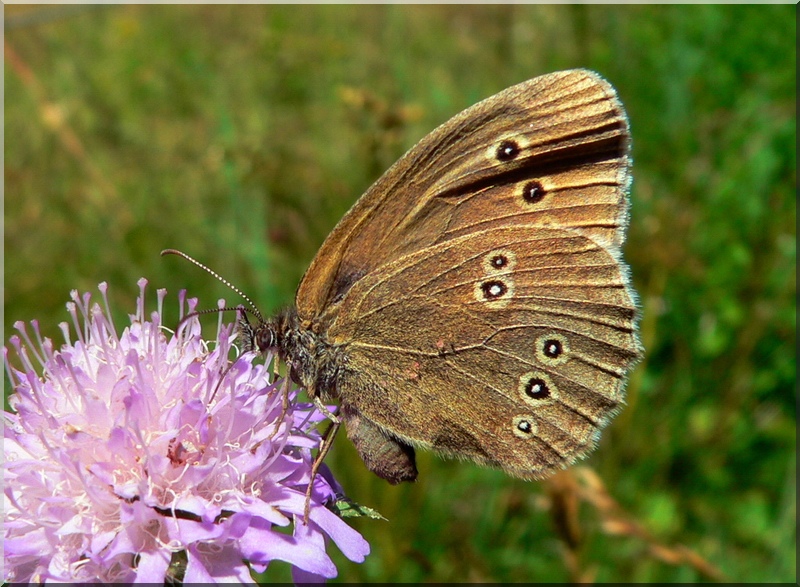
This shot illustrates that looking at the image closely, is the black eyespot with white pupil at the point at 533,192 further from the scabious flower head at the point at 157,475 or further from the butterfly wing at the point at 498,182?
the scabious flower head at the point at 157,475

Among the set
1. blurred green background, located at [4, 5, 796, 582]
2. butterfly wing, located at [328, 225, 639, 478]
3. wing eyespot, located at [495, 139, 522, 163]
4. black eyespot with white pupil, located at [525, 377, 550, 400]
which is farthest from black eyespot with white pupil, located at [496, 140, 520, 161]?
blurred green background, located at [4, 5, 796, 582]

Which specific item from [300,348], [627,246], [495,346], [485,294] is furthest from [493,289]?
[627,246]

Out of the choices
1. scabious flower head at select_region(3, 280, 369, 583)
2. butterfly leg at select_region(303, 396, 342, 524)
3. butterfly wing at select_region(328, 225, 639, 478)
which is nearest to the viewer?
scabious flower head at select_region(3, 280, 369, 583)

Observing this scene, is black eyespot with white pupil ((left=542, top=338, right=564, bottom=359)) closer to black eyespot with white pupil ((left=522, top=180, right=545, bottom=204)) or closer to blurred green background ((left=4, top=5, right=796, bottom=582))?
black eyespot with white pupil ((left=522, top=180, right=545, bottom=204))

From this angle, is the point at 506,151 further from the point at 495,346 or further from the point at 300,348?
the point at 300,348

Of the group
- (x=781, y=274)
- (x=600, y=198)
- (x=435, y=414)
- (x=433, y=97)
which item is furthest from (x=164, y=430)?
(x=433, y=97)
